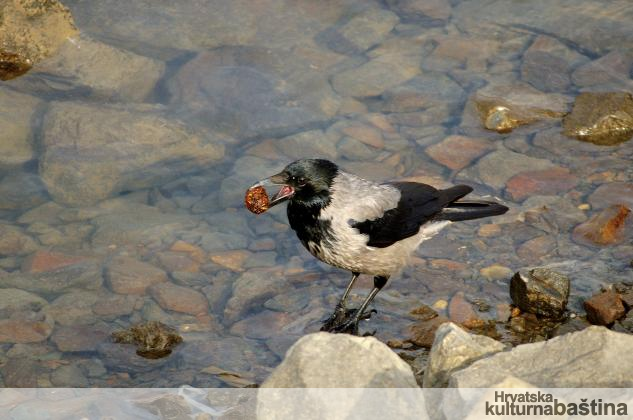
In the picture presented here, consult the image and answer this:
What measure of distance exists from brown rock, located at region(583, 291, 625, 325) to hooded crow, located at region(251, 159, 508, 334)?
991 millimetres

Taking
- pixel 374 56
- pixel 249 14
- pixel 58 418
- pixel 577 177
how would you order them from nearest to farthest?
pixel 58 418 < pixel 577 177 < pixel 374 56 < pixel 249 14

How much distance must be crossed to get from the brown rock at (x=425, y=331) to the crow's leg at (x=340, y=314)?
53 cm

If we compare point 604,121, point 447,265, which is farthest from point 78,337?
point 604,121

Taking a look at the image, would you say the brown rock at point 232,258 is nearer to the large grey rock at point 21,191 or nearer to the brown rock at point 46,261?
the brown rock at point 46,261

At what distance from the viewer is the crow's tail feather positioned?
6500mm

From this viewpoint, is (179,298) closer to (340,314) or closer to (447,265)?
(340,314)

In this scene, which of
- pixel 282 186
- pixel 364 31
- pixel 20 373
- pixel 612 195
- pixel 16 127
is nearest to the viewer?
pixel 20 373

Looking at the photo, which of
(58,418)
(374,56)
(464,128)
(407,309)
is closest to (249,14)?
(374,56)

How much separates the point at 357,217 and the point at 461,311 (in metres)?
0.97

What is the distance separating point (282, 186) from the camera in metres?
5.98

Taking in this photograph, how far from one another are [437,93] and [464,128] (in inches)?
30.2

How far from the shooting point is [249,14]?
10.6 meters

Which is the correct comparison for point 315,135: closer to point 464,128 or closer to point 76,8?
point 464,128

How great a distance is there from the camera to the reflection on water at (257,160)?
6.16 meters
